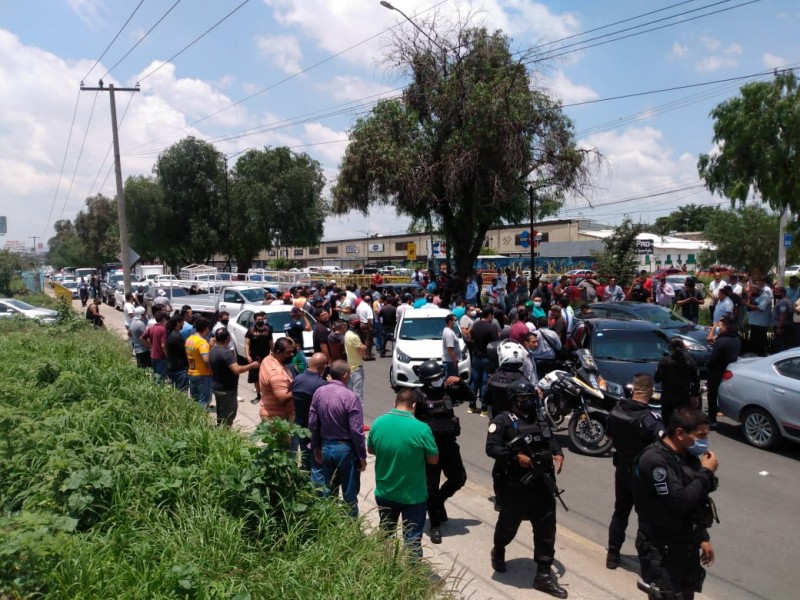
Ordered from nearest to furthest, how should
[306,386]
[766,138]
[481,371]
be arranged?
1. [306,386]
2. [481,371]
3. [766,138]

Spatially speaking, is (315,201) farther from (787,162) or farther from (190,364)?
(190,364)

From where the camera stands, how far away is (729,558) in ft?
19.2

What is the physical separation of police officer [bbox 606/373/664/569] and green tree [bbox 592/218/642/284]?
76.3 ft

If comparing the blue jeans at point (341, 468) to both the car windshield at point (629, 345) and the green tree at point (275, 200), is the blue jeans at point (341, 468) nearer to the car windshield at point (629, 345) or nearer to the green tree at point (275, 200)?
the car windshield at point (629, 345)

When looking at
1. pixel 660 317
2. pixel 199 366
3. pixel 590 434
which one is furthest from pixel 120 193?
pixel 590 434

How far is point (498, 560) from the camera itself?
5.43 meters

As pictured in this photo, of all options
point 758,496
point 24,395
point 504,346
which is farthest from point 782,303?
point 24,395

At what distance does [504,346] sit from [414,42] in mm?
19009

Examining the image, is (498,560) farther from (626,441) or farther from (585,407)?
(585,407)

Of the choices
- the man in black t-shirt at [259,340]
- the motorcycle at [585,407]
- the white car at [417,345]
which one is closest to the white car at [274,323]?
the man in black t-shirt at [259,340]

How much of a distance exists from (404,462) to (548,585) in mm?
1497

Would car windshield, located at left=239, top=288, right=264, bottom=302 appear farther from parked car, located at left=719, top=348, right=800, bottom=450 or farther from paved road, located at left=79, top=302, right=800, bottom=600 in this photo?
parked car, located at left=719, top=348, right=800, bottom=450

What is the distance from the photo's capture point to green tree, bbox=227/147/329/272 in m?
47.4

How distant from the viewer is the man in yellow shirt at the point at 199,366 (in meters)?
9.32
